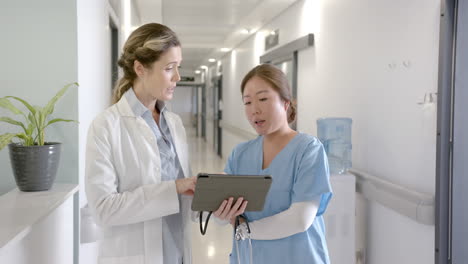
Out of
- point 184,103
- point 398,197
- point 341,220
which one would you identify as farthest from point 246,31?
point 184,103

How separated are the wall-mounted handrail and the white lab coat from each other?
187cm

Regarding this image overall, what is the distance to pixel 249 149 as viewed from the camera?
168 cm

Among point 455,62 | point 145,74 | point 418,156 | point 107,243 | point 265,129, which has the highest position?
point 455,62

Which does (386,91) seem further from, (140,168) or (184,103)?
(184,103)

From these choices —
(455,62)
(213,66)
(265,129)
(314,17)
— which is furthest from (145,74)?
(213,66)

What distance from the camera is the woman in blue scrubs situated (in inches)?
56.7

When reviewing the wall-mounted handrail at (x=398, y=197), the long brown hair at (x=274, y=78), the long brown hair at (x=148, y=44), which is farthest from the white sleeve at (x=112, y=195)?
the wall-mounted handrail at (x=398, y=197)

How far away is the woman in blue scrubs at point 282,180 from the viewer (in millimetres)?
1439

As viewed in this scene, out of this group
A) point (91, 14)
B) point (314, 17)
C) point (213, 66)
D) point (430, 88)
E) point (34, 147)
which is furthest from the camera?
point (213, 66)

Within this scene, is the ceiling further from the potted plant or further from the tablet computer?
the tablet computer

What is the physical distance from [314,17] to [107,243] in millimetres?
4227

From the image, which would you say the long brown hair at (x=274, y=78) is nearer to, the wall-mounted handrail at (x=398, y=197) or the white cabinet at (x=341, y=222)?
the wall-mounted handrail at (x=398, y=197)

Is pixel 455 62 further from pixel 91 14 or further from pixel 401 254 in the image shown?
pixel 91 14

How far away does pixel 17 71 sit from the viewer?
235 centimetres
